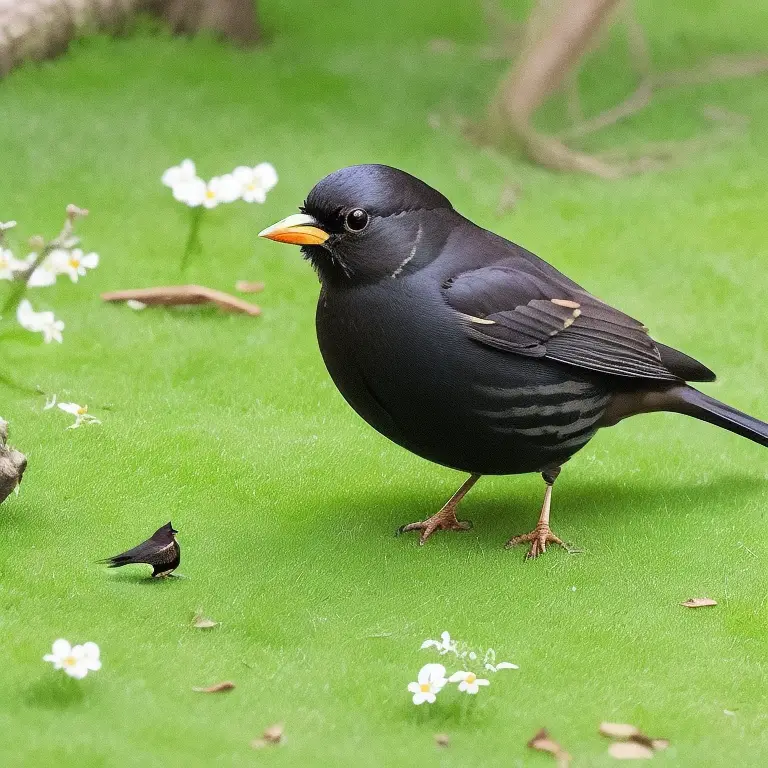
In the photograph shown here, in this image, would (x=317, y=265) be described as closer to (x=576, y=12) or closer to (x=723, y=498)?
(x=723, y=498)

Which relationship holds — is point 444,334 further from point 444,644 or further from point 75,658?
point 75,658

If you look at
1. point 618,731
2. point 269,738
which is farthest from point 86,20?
point 618,731

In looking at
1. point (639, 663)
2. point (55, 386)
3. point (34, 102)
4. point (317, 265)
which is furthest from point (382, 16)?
point (639, 663)

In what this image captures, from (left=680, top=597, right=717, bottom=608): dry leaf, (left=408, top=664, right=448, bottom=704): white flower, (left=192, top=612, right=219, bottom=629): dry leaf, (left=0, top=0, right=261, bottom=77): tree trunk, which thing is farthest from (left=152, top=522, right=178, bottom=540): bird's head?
(left=0, top=0, right=261, bottom=77): tree trunk

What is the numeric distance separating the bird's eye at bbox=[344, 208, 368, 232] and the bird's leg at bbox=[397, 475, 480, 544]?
102 cm

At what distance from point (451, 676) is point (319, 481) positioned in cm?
138

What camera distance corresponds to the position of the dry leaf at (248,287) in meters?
5.62

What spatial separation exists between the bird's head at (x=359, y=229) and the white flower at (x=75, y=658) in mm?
1321

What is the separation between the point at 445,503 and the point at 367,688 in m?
1.31

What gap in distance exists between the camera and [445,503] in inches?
161

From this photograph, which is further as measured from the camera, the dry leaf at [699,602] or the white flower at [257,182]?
the white flower at [257,182]

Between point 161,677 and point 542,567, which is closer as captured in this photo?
point 161,677

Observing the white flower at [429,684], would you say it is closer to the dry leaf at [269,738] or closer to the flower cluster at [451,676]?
the flower cluster at [451,676]

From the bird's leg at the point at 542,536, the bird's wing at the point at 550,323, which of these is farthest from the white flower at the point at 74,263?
the bird's leg at the point at 542,536
